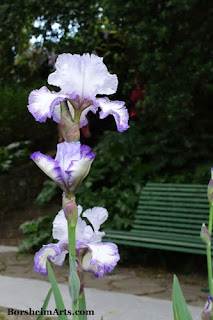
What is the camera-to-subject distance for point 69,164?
100 cm

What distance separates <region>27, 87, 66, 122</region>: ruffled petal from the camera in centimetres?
104

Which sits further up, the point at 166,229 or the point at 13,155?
the point at 13,155

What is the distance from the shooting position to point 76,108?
108cm

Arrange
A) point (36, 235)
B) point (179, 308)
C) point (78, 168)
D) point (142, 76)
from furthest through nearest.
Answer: point (142, 76)
point (36, 235)
point (179, 308)
point (78, 168)

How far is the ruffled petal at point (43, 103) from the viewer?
41.0 inches

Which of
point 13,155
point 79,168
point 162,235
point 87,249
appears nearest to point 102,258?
point 87,249

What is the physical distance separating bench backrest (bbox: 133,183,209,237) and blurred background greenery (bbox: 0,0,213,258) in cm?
40

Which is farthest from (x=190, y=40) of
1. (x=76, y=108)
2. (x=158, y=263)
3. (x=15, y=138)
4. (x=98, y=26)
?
(x=76, y=108)

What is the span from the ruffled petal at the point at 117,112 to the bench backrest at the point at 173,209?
329 cm

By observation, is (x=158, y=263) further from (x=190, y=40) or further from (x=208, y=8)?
(x=208, y=8)

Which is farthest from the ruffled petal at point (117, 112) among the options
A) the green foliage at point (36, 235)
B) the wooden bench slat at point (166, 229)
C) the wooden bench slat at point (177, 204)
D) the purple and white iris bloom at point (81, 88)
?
the green foliage at point (36, 235)

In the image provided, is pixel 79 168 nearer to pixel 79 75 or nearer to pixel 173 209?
pixel 79 75

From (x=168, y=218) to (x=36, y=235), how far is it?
5.28ft

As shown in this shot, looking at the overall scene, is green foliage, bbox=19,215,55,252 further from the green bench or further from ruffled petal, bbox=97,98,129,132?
ruffled petal, bbox=97,98,129,132
